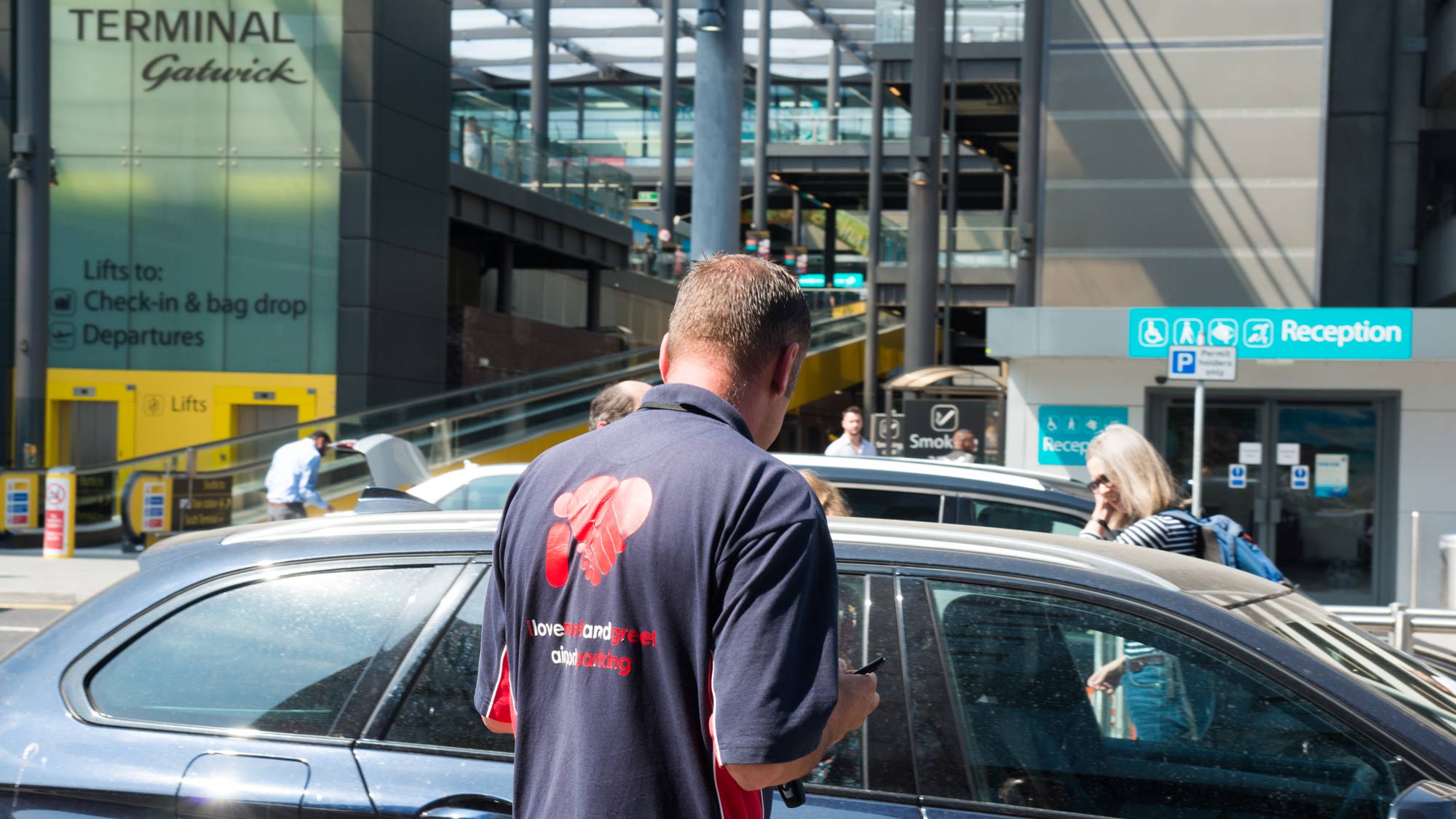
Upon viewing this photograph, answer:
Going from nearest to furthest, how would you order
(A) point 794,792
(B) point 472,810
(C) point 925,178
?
(A) point 794,792 < (B) point 472,810 < (C) point 925,178

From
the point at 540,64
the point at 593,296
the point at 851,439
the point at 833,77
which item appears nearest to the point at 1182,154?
the point at 851,439

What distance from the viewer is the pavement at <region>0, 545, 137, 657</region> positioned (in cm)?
1109

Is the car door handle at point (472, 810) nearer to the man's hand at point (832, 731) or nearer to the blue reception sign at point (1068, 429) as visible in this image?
the man's hand at point (832, 731)

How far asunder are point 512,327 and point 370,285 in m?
6.16

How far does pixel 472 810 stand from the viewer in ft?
8.39

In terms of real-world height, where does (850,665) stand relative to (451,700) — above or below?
above

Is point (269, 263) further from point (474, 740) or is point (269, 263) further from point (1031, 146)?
point (474, 740)

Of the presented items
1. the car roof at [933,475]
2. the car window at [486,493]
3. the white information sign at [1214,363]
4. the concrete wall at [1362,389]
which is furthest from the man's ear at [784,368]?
the concrete wall at [1362,389]

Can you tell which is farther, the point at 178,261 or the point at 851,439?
the point at 178,261

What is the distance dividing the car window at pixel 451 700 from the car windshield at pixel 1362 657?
147 cm

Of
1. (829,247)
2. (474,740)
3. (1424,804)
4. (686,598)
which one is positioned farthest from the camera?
(829,247)

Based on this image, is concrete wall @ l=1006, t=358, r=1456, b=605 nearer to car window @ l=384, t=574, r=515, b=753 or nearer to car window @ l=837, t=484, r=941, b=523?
car window @ l=837, t=484, r=941, b=523

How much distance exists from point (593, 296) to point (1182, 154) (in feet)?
60.7

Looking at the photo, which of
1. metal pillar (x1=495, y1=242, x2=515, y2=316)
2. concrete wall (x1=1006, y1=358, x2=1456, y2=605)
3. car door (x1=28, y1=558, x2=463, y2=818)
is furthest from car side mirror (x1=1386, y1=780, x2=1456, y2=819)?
metal pillar (x1=495, y1=242, x2=515, y2=316)
